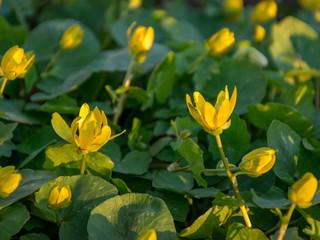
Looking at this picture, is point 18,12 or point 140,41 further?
point 18,12

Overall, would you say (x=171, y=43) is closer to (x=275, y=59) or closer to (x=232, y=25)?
(x=275, y=59)

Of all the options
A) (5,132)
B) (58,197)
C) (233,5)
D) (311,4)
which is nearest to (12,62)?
(5,132)

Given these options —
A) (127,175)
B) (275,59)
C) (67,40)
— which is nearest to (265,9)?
(275,59)

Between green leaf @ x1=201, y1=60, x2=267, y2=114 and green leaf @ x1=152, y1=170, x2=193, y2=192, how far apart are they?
294mm

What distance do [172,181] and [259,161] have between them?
267 millimetres

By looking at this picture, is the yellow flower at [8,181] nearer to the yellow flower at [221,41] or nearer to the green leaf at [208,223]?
the green leaf at [208,223]

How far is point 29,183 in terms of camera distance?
33.4 inches

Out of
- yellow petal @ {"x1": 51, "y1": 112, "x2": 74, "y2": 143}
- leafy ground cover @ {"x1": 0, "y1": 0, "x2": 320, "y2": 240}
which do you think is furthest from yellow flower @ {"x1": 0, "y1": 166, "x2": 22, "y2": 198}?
yellow petal @ {"x1": 51, "y1": 112, "x2": 74, "y2": 143}

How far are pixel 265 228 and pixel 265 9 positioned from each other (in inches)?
33.7

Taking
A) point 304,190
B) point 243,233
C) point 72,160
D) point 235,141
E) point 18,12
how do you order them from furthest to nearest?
1. point 18,12
2. point 235,141
3. point 72,160
4. point 243,233
5. point 304,190

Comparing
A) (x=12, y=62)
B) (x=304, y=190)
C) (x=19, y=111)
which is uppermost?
(x=12, y=62)

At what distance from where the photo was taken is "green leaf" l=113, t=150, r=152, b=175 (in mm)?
977

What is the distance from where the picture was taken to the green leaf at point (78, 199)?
2.76 feet

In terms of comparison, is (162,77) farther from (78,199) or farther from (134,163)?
(78,199)
